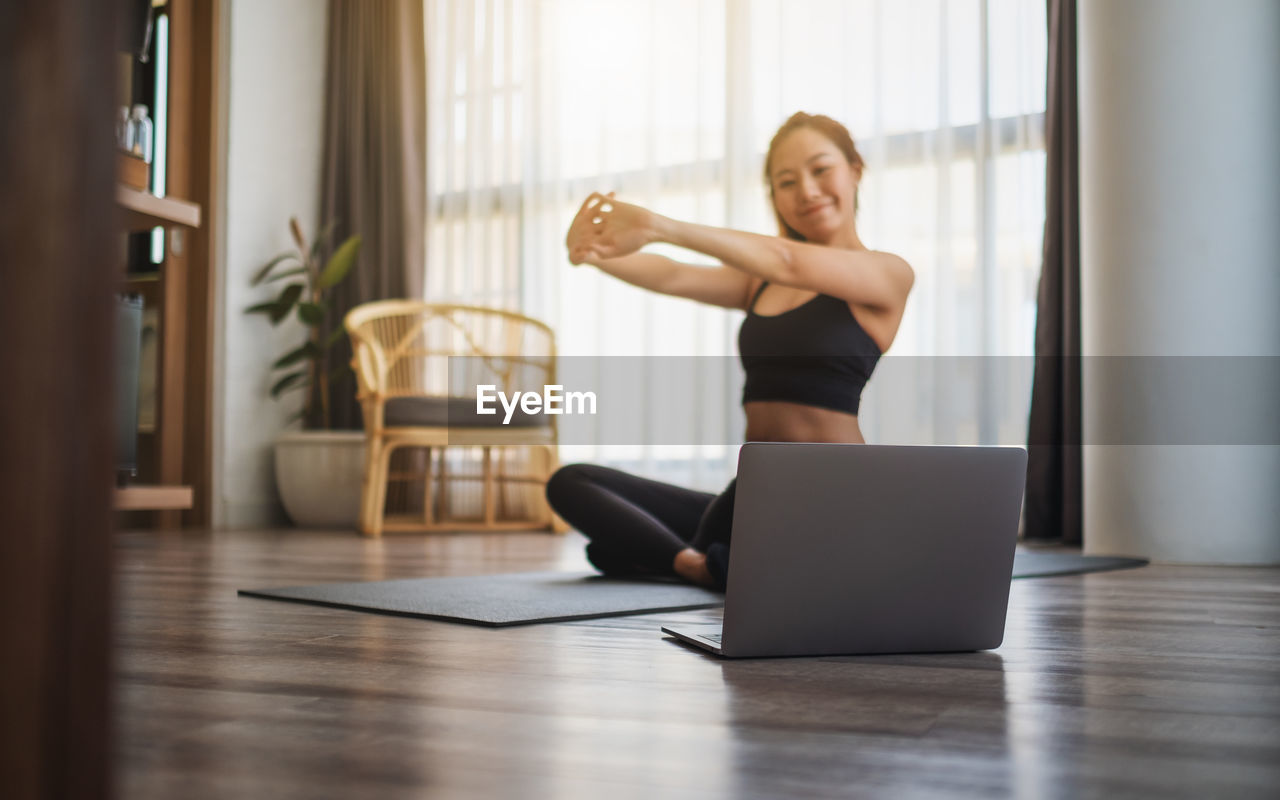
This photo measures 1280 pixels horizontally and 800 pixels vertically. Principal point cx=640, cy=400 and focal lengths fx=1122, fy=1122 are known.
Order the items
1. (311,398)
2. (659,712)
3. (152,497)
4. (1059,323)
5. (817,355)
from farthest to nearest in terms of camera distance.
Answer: (311,398) < (1059,323) < (152,497) < (817,355) < (659,712)

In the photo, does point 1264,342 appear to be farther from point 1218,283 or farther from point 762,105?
point 762,105

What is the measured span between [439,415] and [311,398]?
0.96m

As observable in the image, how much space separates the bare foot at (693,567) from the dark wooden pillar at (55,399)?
1.62m

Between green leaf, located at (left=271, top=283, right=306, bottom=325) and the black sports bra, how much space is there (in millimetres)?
2813

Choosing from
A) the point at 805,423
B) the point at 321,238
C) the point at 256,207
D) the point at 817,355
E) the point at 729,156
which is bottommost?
the point at 805,423

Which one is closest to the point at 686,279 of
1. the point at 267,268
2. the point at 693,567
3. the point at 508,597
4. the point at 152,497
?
the point at 693,567

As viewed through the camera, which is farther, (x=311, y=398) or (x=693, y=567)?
(x=311, y=398)

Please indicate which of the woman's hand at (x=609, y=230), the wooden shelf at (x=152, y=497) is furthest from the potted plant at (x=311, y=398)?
the woman's hand at (x=609, y=230)

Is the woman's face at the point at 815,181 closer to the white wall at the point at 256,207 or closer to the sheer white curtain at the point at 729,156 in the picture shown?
the sheer white curtain at the point at 729,156

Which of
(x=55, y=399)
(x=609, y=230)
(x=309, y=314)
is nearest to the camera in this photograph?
(x=55, y=399)

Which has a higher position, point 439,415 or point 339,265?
point 339,265

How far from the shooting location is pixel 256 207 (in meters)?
4.39

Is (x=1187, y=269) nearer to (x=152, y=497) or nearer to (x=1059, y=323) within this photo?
(x=1059, y=323)

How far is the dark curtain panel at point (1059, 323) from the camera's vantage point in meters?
3.45
